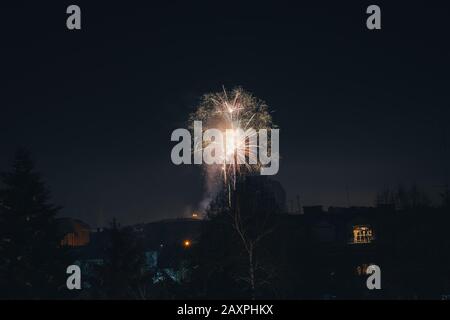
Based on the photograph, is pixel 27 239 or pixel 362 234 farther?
pixel 362 234

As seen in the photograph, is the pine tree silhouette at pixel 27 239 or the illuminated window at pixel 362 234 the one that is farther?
the illuminated window at pixel 362 234

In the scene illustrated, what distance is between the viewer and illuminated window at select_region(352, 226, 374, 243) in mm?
85500

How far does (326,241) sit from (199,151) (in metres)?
37.4

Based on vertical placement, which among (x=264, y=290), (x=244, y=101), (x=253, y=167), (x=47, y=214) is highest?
(x=244, y=101)

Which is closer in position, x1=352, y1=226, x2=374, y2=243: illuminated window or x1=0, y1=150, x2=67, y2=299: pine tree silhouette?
x1=0, y1=150, x2=67, y2=299: pine tree silhouette

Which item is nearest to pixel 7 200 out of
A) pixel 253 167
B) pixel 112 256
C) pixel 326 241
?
pixel 112 256

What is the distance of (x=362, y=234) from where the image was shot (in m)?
86.0

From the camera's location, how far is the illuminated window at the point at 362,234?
281 feet

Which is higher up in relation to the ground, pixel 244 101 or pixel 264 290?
pixel 244 101
